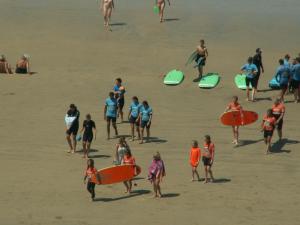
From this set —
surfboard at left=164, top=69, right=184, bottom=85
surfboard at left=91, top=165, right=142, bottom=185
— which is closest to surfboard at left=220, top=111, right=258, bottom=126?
surfboard at left=91, top=165, right=142, bottom=185

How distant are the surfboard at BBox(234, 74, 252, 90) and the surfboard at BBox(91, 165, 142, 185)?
8400 millimetres

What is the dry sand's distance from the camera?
58.0 feet

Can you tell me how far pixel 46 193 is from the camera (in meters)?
18.4

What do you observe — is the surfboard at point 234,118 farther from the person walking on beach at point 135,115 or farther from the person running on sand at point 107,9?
the person running on sand at point 107,9

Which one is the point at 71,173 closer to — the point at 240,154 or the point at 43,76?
the point at 240,154

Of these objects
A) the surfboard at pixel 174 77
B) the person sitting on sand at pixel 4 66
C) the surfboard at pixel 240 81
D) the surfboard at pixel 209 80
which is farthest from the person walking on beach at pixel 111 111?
the person sitting on sand at pixel 4 66

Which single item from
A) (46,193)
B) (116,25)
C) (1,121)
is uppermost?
(116,25)

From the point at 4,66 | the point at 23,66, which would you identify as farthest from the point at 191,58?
the point at 4,66

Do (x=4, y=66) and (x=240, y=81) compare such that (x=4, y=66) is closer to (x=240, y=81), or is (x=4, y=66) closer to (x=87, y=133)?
(x=240, y=81)

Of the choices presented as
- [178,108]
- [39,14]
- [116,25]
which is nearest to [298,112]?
[178,108]

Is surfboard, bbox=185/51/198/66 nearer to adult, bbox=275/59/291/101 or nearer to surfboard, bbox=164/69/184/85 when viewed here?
surfboard, bbox=164/69/184/85

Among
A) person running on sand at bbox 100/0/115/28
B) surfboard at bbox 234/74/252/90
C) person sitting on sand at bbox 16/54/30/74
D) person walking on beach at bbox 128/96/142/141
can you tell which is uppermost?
person running on sand at bbox 100/0/115/28

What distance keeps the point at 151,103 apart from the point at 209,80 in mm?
2514

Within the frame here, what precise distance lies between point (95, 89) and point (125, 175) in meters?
7.95
